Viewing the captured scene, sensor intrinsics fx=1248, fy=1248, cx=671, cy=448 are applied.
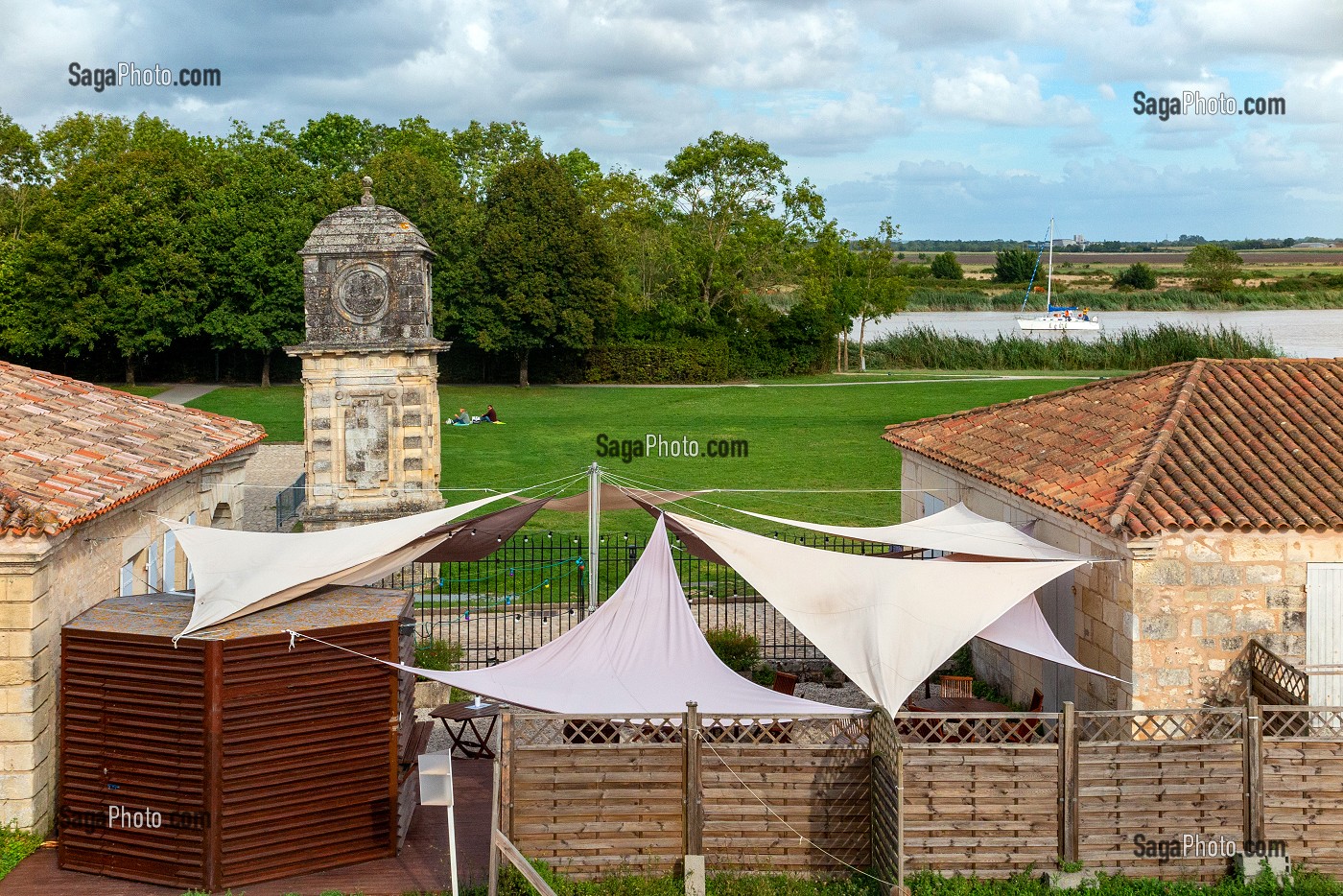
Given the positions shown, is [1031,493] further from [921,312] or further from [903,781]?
[921,312]

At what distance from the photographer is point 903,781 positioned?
1009cm

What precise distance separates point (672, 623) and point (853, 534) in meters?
2.24

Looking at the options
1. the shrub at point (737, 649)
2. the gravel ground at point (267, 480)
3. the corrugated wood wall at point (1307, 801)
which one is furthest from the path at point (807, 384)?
the corrugated wood wall at point (1307, 801)

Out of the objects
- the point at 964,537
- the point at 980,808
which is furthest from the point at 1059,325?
the point at 980,808

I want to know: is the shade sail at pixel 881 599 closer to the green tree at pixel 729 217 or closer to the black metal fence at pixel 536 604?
the black metal fence at pixel 536 604

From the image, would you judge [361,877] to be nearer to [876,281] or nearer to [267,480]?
[267,480]

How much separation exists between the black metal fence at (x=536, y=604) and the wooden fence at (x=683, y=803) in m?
5.69

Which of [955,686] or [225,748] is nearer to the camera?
[225,748]

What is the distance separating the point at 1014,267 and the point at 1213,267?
1583 centimetres

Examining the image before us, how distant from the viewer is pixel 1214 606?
1195 cm

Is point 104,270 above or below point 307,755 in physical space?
above

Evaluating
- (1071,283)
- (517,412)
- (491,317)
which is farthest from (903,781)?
(1071,283)

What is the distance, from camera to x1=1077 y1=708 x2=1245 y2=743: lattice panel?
34.0ft

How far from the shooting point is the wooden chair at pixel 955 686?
14703 mm
